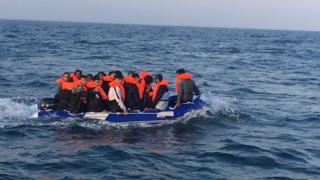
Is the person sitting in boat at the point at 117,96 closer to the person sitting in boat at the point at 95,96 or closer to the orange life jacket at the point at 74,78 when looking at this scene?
the person sitting in boat at the point at 95,96

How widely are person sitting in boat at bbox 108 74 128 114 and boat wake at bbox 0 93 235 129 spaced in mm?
483

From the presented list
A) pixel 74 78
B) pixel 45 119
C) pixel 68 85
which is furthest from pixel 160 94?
pixel 45 119

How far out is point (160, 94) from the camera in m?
15.5

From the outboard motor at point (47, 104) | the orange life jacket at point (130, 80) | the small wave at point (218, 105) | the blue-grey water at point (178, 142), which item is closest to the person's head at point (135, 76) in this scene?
the orange life jacket at point (130, 80)

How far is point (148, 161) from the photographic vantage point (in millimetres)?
11594

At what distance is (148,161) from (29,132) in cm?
423

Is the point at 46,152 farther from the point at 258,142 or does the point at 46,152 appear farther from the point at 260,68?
the point at 260,68

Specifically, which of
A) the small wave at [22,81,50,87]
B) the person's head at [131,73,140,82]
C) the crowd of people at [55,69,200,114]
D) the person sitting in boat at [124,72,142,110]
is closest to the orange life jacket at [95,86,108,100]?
the crowd of people at [55,69,200,114]

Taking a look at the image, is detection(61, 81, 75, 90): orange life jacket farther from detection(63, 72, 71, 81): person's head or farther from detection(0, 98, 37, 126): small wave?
detection(0, 98, 37, 126): small wave

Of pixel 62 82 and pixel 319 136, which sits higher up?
pixel 62 82

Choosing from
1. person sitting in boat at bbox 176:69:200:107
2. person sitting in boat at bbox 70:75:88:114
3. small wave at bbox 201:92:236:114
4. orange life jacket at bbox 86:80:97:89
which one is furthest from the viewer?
small wave at bbox 201:92:236:114

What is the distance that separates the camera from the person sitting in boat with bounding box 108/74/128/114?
14.7 m

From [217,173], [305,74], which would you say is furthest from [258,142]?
[305,74]

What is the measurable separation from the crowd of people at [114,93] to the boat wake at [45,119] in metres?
0.43
